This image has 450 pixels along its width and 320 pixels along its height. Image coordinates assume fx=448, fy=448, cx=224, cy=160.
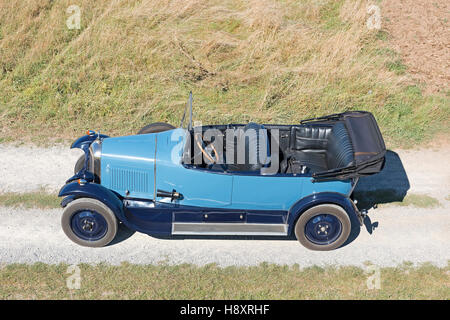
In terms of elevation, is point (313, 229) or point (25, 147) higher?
point (25, 147)

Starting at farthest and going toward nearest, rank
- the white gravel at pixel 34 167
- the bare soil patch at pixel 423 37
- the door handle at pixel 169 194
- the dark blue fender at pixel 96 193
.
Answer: the bare soil patch at pixel 423 37 → the white gravel at pixel 34 167 → the door handle at pixel 169 194 → the dark blue fender at pixel 96 193

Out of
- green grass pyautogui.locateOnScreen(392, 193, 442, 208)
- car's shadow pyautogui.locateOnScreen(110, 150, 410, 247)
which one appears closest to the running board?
car's shadow pyautogui.locateOnScreen(110, 150, 410, 247)

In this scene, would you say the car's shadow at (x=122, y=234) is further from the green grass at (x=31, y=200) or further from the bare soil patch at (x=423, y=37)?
the bare soil patch at (x=423, y=37)

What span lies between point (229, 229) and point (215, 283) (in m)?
0.80

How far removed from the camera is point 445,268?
21.8 feet

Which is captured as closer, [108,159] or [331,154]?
[108,159]

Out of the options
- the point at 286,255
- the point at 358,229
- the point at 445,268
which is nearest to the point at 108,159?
the point at 286,255

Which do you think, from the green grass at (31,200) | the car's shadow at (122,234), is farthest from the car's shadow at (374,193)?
the green grass at (31,200)

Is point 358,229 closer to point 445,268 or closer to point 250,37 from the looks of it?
point 445,268

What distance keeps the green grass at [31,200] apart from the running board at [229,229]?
2.54 meters

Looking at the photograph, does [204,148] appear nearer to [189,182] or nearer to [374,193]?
[189,182]

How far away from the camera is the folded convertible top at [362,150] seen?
6336mm
